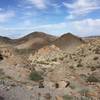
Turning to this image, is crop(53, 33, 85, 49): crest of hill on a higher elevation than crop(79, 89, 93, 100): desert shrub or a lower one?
higher

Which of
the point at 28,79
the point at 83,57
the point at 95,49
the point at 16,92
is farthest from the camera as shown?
the point at 95,49

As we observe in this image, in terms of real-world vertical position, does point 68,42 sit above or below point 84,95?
above

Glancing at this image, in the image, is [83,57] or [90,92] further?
[83,57]

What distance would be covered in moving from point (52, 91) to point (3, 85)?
2.50 meters

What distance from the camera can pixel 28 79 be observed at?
2173cm

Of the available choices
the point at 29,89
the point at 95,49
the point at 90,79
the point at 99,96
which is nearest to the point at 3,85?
the point at 29,89

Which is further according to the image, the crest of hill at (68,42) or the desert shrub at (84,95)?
the crest of hill at (68,42)

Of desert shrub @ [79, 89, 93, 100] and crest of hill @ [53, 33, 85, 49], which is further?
crest of hill @ [53, 33, 85, 49]

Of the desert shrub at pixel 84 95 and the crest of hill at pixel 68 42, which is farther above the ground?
the crest of hill at pixel 68 42

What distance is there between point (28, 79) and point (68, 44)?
4897 cm

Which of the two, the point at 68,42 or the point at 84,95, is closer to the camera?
the point at 84,95

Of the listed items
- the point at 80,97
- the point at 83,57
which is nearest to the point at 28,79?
the point at 80,97

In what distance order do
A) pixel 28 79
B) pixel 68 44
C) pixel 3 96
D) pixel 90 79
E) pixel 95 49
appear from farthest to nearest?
pixel 68 44 < pixel 95 49 < pixel 90 79 < pixel 28 79 < pixel 3 96

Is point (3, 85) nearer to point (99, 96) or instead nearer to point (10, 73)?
point (99, 96)
